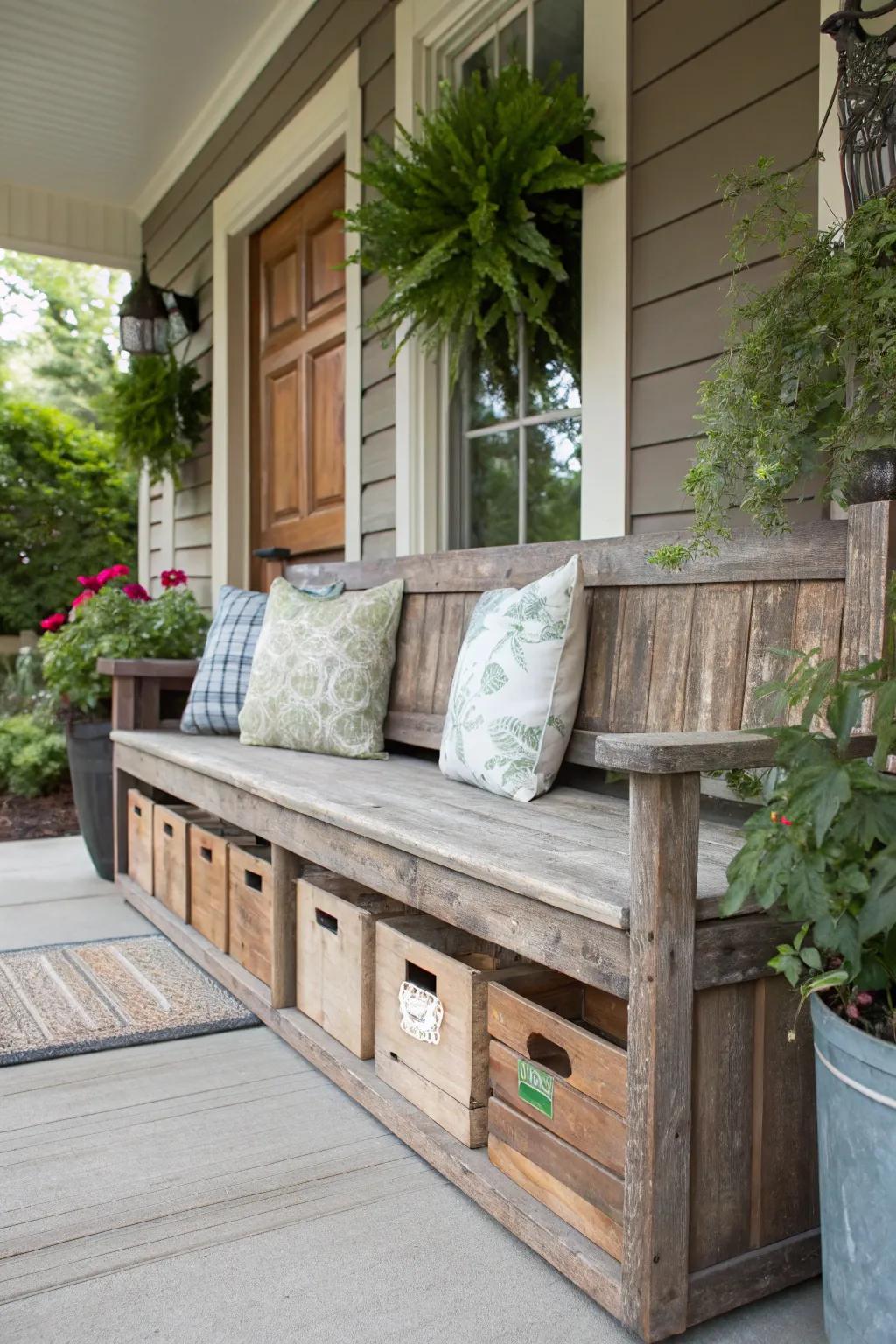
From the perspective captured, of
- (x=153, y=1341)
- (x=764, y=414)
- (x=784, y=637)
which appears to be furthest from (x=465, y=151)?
(x=153, y=1341)

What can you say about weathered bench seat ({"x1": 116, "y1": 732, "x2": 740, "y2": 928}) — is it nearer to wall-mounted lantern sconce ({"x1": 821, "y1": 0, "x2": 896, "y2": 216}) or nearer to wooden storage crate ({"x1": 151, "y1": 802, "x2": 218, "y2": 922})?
wooden storage crate ({"x1": 151, "y1": 802, "x2": 218, "y2": 922})

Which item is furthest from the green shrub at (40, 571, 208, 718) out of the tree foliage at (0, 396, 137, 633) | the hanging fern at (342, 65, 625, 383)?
the tree foliage at (0, 396, 137, 633)

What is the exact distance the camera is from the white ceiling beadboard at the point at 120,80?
3748mm

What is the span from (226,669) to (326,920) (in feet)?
4.13

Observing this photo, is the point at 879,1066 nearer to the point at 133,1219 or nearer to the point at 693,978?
the point at 693,978

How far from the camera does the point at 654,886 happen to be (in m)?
1.12

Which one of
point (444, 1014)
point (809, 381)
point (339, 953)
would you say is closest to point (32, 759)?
point (339, 953)

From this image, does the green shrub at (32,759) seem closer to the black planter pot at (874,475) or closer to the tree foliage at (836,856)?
the black planter pot at (874,475)

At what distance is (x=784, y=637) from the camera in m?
1.61

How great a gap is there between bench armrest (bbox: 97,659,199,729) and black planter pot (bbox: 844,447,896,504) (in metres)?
2.26

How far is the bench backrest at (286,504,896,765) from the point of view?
144 centimetres

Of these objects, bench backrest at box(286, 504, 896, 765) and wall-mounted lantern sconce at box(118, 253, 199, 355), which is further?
wall-mounted lantern sconce at box(118, 253, 199, 355)

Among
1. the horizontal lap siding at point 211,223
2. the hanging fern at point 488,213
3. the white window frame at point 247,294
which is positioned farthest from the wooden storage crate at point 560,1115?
the white window frame at point 247,294

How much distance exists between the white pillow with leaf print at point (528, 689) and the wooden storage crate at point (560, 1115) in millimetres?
519
